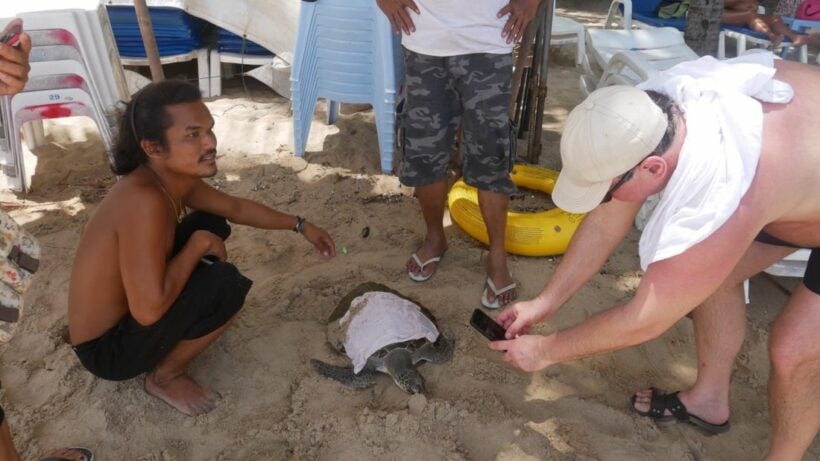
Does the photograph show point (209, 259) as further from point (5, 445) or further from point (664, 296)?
point (664, 296)

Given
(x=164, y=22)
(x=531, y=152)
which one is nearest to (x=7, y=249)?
(x=531, y=152)

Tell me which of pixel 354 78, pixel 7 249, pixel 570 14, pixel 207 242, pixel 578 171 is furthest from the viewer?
pixel 570 14

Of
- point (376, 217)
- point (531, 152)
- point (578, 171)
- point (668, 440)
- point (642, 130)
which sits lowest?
point (668, 440)

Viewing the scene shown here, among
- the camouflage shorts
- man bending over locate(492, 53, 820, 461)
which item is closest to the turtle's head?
man bending over locate(492, 53, 820, 461)

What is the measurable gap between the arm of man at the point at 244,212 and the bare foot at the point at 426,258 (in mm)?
503

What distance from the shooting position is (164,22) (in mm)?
4637

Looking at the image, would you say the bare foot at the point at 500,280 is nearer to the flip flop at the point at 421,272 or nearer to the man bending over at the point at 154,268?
the flip flop at the point at 421,272

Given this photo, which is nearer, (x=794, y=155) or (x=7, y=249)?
(x=794, y=155)

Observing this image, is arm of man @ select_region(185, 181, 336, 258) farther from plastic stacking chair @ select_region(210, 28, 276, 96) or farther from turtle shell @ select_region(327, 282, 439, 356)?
plastic stacking chair @ select_region(210, 28, 276, 96)

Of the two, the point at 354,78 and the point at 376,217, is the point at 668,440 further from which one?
the point at 354,78

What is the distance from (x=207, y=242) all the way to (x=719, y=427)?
6.22 feet

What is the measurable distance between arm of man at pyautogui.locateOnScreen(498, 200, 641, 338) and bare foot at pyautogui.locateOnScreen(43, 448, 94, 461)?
1.44 meters

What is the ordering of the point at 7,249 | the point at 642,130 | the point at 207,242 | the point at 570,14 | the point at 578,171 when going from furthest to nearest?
the point at 570,14 < the point at 207,242 < the point at 7,249 < the point at 578,171 < the point at 642,130

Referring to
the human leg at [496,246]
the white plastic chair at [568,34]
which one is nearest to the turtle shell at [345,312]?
the human leg at [496,246]
